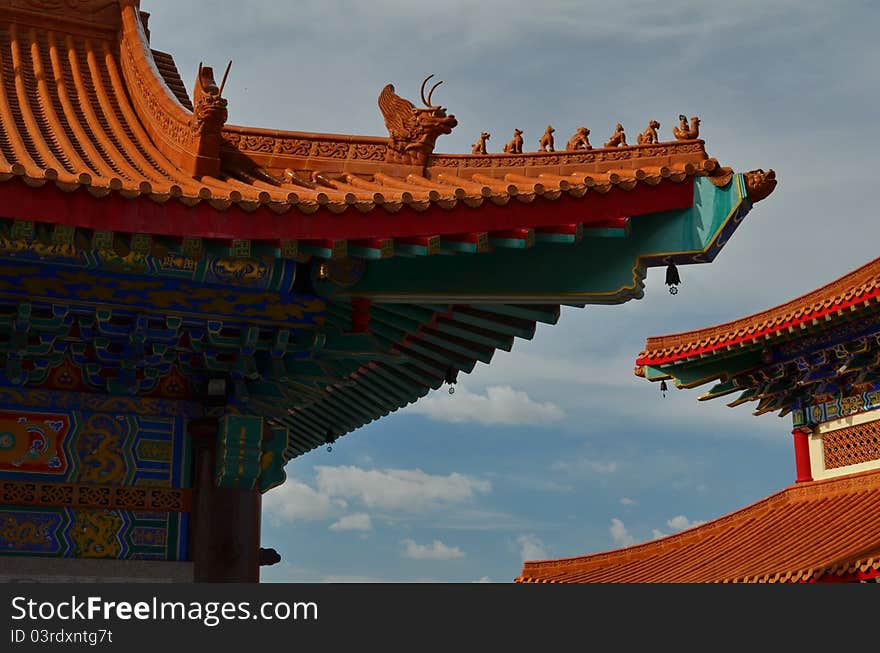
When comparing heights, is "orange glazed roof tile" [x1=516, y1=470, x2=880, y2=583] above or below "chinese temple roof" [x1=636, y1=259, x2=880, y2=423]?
below

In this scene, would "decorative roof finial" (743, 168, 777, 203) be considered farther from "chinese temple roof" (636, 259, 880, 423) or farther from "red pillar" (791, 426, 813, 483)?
"red pillar" (791, 426, 813, 483)

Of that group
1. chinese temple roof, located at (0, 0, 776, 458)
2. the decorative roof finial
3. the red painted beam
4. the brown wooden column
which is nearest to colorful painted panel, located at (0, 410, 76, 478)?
chinese temple roof, located at (0, 0, 776, 458)

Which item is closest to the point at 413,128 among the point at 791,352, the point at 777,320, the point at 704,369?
the point at 777,320

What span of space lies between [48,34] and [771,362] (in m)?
11.2

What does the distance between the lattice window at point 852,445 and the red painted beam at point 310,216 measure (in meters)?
9.71

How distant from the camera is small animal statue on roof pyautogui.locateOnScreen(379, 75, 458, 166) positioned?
927cm

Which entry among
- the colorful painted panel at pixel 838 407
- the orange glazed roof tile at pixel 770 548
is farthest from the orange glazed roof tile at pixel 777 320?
Result: the orange glazed roof tile at pixel 770 548

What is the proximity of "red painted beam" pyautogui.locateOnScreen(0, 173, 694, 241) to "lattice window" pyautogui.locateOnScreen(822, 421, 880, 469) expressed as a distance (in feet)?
31.9

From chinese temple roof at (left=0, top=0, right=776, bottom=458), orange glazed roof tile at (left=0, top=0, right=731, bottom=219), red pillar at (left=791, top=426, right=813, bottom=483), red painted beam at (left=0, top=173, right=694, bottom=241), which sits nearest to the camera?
red painted beam at (left=0, top=173, right=694, bottom=241)

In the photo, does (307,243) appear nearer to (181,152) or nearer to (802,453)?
(181,152)

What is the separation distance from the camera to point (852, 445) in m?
17.3

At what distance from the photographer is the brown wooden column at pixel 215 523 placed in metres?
8.98

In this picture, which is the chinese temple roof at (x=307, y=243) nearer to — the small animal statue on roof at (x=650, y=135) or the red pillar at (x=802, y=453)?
the small animal statue on roof at (x=650, y=135)

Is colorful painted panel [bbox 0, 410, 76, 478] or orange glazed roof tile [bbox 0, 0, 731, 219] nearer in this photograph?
orange glazed roof tile [bbox 0, 0, 731, 219]
